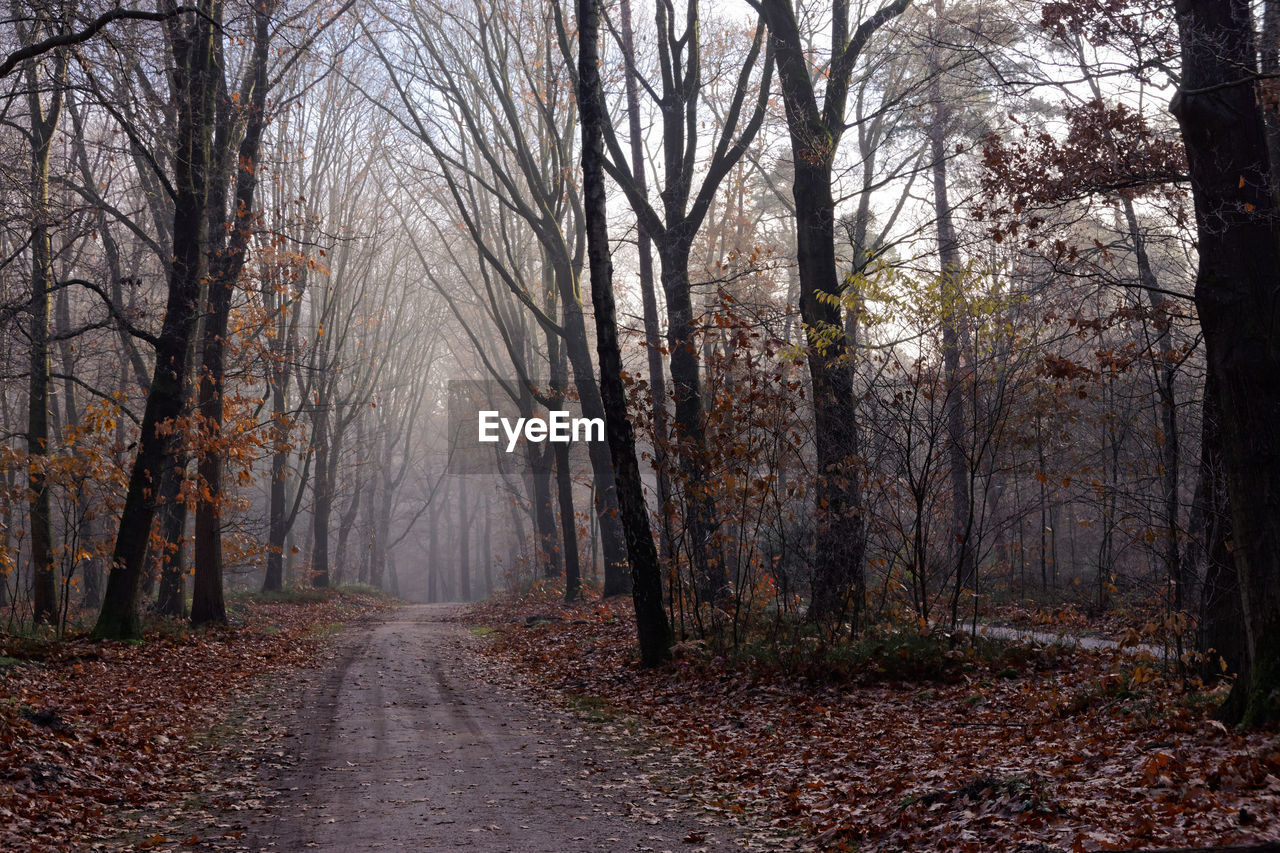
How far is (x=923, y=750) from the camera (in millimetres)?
6777

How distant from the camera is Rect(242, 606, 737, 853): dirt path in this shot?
5.50 meters

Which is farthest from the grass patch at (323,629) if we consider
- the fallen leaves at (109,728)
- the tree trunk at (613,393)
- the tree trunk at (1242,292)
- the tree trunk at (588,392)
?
the tree trunk at (1242,292)

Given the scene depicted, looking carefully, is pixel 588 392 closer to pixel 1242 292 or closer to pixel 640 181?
pixel 640 181

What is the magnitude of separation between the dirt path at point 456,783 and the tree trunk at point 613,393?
1868 mm

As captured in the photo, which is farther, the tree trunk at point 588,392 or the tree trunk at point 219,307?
the tree trunk at point 588,392

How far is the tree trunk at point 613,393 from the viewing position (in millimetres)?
11312

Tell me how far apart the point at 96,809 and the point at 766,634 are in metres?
7.12

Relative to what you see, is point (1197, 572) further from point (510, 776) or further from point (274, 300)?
point (274, 300)

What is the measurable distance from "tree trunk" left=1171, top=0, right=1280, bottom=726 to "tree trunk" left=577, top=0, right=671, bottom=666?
638 centimetres

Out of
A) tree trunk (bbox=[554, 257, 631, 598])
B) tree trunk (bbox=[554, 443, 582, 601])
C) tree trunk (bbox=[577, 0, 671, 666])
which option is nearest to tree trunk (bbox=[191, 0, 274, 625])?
tree trunk (bbox=[554, 257, 631, 598])

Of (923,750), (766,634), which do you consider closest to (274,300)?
(766,634)

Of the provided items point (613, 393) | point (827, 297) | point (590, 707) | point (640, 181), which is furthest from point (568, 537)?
point (590, 707)

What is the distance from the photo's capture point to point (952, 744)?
684 centimetres

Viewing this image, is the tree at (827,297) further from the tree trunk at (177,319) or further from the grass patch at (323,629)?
the grass patch at (323,629)
